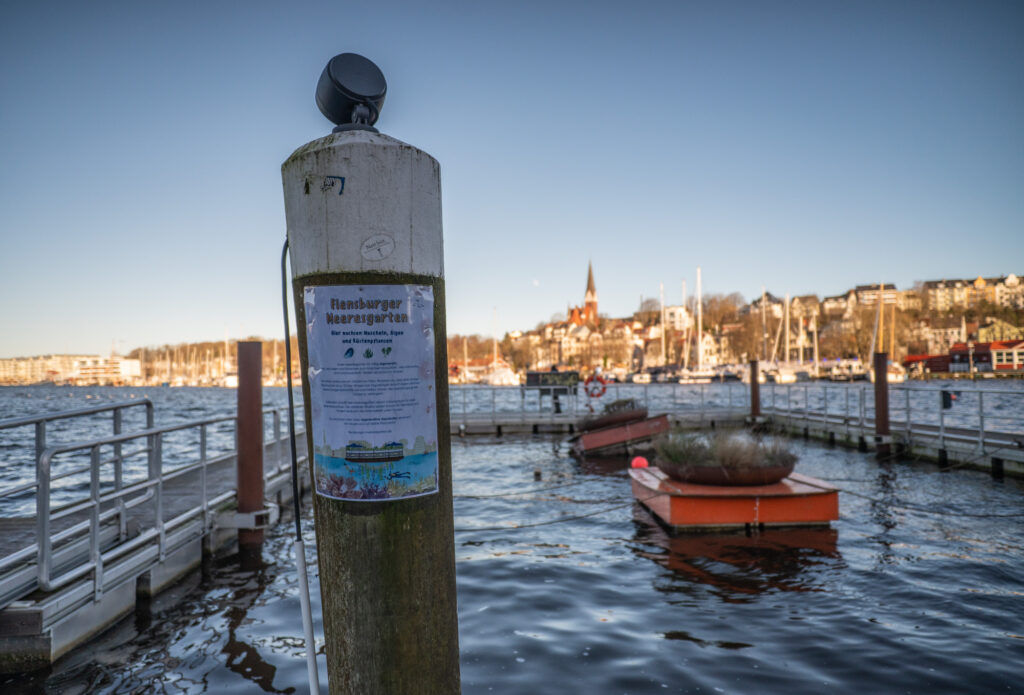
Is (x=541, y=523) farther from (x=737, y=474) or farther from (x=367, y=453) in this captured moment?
(x=367, y=453)

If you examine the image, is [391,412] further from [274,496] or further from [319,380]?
[274,496]

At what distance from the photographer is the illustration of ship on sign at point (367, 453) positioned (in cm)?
225

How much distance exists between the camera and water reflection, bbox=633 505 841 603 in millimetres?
7258

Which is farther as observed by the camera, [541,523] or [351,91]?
[541,523]

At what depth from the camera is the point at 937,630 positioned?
584cm

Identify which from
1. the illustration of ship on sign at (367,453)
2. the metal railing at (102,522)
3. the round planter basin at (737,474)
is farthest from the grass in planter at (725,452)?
the illustration of ship on sign at (367,453)

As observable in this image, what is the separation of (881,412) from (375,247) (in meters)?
19.5

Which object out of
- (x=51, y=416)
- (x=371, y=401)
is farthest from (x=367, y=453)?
(x=51, y=416)

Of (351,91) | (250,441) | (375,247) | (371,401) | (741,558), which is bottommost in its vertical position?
(741,558)

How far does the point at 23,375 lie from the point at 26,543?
185 m

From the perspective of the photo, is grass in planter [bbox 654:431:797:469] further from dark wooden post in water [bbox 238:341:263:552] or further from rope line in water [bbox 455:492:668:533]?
dark wooden post in water [bbox 238:341:263:552]

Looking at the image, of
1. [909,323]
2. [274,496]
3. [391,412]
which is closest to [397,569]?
[391,412]

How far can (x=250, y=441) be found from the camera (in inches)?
354

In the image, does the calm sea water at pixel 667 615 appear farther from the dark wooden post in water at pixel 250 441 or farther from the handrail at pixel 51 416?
the handrail at pixel 51 416
